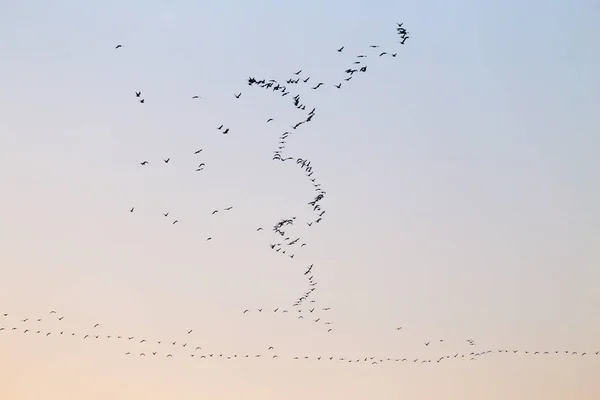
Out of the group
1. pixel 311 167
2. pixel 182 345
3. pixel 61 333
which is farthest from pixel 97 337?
pixel 311 167

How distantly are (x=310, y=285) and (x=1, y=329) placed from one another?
2.97m

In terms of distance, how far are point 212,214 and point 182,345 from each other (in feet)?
4.28

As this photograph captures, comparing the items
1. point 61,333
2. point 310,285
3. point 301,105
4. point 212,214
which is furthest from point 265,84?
point 61,333

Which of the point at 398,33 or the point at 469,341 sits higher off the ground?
the point at 398,33

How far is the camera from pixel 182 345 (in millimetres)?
6641

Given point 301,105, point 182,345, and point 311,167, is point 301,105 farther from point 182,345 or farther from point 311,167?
point 182,345

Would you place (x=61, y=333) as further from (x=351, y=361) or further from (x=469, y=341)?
(x=469, y=341)

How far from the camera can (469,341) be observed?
6914 mm

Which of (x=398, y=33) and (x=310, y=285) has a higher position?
(x=398, y=33)

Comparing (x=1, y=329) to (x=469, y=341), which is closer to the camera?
(x=1, y=329)

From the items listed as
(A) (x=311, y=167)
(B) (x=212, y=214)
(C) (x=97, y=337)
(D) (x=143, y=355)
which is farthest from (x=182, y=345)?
(A) (x=311, y=167)

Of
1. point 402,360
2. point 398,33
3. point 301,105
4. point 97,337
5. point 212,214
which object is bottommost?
point 402,360

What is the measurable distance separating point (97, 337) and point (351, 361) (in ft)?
8.14

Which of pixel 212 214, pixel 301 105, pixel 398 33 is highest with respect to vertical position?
pixel 398 33
